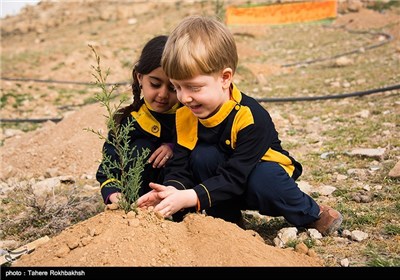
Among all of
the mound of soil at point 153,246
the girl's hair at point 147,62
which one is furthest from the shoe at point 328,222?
the girl's hair at point 147,62

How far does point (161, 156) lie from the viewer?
3.06m

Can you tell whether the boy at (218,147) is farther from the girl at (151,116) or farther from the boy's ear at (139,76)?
the boy's ear at (139,76)

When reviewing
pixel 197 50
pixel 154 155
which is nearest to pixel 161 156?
pixel 154 155

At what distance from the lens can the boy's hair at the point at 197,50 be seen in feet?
8.23

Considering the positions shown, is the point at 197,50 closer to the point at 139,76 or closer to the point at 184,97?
the point at 184,97

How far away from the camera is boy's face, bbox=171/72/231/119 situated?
2.58 m

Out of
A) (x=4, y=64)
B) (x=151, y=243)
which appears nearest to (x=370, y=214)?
(x=151, y=243)

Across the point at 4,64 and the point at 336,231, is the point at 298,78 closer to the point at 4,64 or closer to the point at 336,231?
the point at 336,231

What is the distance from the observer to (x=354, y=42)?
12.0 metres

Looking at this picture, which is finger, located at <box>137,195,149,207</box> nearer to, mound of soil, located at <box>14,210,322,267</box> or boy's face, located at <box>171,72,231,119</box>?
mound of soil, located at <box>14,210,322,267</box>

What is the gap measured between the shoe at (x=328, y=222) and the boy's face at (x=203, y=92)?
857 millimetres

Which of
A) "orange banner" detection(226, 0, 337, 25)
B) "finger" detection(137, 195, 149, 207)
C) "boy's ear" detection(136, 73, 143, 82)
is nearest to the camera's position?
"finger" detection(137, 195, 149, 207)

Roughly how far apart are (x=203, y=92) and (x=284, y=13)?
49.7 ft

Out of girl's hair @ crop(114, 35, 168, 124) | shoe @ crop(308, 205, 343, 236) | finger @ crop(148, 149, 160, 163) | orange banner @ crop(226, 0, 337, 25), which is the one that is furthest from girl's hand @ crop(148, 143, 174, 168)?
orange banner @ crop(226, 0, 337, 25)
